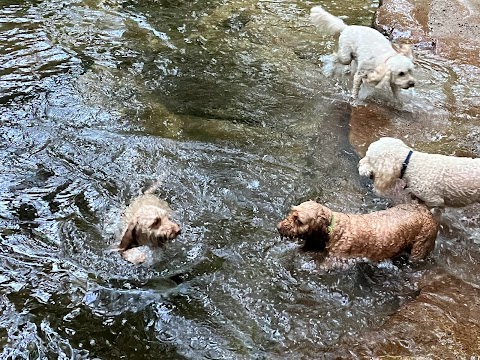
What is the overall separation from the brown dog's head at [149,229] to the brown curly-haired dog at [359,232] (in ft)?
2.90

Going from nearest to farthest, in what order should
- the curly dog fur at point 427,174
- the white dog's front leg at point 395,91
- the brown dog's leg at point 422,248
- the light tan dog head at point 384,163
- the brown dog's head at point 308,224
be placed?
1. the brown dog's head at point 308,224
2. the brown dog's leg at point 422,248
3. the curly dog fur at point 427,174
4. the light tan dog head at point 384,163
5. the white dog's front leg at point 395,91

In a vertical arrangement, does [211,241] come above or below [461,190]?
below

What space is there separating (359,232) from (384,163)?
2.78 feet

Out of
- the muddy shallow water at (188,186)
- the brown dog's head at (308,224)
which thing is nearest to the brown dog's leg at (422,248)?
the muddy shallow water at (188,186)

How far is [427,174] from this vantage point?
Result: 425 cm

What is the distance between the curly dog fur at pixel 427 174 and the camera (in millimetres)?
4148

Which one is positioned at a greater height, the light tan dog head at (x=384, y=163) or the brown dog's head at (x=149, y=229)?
the light tan dog head at (x=384, y=163)

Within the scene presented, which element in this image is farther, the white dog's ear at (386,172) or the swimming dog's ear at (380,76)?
the swimming dog's ear at (380,76)

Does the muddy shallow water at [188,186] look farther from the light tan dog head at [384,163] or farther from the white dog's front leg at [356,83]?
the light tan dog head at [384,163]

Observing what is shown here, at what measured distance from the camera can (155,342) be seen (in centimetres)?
331

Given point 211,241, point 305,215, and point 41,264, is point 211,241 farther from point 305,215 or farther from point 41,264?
point 41,264

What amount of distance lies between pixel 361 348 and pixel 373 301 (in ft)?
1.85

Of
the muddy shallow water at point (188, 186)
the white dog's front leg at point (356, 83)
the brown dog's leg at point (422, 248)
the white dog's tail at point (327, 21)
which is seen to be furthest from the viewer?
the white dog's tail at point (327, 21)

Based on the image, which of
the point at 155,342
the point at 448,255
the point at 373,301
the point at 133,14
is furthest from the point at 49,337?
the point at 133,14
